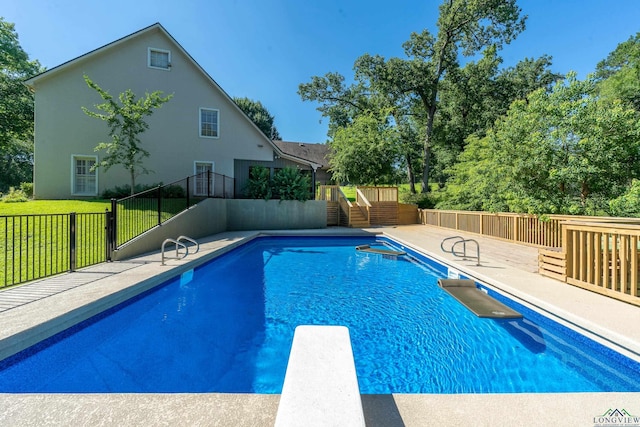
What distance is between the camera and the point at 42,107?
485 inches

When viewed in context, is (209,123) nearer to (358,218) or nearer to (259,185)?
(259,185)

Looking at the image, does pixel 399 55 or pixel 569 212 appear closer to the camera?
pixel 569 212

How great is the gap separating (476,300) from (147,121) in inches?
606

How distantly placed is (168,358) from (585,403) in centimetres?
386

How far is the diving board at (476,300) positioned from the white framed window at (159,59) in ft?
51.5

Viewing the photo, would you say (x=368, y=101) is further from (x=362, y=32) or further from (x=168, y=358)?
(x=168, y=358)

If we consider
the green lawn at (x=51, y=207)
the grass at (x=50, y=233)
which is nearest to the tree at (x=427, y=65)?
the grass at (x=50, y=233)

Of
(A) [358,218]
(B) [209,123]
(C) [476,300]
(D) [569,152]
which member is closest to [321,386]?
(C) [476,300]

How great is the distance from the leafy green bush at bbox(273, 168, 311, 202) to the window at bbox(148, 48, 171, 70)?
25.2 feet

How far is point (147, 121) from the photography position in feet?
A: 44.3

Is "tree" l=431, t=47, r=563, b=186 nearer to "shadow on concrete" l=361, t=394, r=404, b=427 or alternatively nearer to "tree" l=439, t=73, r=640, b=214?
"tree" l=439, t=73, r=640, b=214

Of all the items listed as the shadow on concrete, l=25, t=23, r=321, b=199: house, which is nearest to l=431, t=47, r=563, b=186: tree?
l=25, t=23, r=321, b=199: house

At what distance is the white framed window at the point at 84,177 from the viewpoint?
42.4 feet

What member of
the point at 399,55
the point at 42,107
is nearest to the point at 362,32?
the point at 399,55
